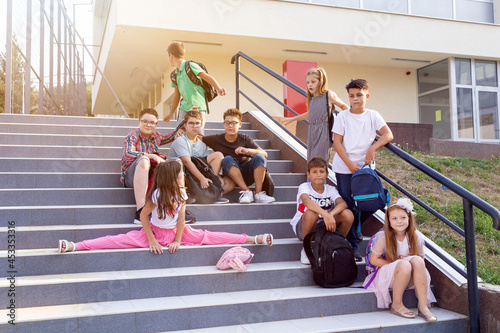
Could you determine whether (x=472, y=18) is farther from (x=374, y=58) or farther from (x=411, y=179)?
(x=411, y=179)

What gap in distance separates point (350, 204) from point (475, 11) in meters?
12.7

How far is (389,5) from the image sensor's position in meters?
13.0

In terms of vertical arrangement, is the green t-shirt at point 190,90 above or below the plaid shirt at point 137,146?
above

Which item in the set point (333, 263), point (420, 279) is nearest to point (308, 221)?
point (333, 263)

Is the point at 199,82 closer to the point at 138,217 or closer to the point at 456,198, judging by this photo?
the point at 138,217

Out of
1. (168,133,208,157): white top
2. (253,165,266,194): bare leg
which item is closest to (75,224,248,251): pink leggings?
(253,165,266,194): bare leg

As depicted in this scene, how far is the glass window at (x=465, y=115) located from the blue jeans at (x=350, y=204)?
11054 mm

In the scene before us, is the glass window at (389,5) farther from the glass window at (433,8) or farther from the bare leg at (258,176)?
the bare leg at (258,176)

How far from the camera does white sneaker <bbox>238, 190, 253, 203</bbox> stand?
4.49 meters

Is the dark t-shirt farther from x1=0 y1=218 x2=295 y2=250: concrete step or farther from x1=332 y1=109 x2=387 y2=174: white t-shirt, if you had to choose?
x1=332 y1=109 x2=387 y2=174: white t-shirt

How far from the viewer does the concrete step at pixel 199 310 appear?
9.12 ft

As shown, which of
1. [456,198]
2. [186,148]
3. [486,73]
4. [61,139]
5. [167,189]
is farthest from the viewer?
[486,73]

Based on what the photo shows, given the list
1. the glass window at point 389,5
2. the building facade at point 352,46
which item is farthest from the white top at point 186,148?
the glass window at point 389,5

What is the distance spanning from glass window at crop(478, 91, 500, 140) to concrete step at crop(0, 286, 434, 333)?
40.3 ft
